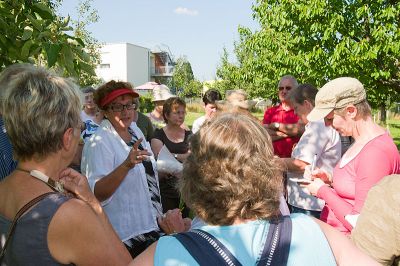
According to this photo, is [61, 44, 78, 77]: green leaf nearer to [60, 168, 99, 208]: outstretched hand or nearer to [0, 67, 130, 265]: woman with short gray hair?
[0, 67, 130, 265]: woman with short gray hair

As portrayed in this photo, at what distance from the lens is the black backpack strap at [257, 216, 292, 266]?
4.34 ft

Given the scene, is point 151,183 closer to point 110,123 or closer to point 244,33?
point 110,123

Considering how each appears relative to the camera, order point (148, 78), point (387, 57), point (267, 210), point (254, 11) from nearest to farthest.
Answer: point (267, 210)
point (387, 57)
point (254, 11)
point (148, 78)

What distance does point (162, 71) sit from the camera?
248 feet

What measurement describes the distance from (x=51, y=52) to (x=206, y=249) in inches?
57.5

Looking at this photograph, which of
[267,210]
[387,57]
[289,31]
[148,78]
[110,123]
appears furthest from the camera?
[148,78]

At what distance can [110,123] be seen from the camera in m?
3.29

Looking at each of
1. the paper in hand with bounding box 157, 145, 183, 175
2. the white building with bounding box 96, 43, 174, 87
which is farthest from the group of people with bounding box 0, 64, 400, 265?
the white building with bounding box 96, 43, 174, 87

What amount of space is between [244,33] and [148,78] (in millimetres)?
58520

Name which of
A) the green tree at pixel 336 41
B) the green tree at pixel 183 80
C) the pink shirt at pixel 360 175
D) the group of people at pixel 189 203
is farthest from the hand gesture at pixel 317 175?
the green tree at pixel 183 80

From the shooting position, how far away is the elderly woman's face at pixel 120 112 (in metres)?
3.32

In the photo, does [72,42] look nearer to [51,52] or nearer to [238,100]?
[51,52]

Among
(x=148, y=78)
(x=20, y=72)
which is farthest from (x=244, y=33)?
(x=148, y=78)

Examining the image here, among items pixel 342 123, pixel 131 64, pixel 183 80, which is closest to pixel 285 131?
pixel 342 123
